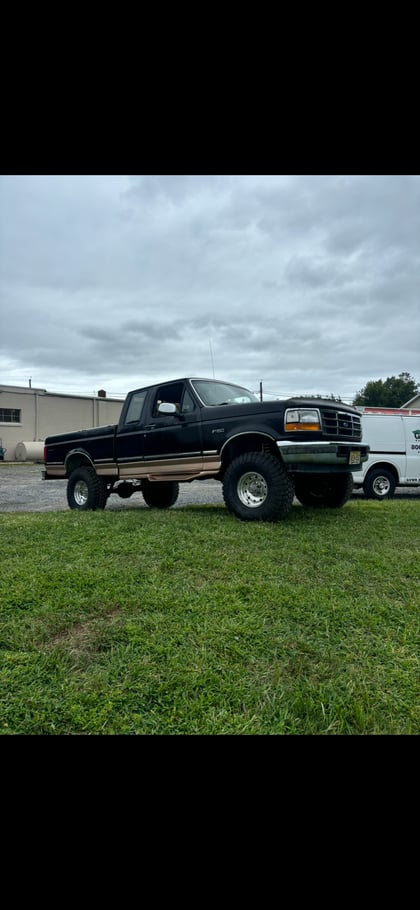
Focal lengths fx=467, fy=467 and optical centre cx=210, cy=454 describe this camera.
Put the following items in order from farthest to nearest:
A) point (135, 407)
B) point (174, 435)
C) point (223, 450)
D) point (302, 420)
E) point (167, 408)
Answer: point (135, 407)
point (174, 435)
point (167, 408)
point (223, 450)
point (302, 420)

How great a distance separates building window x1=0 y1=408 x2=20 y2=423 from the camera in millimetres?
29812

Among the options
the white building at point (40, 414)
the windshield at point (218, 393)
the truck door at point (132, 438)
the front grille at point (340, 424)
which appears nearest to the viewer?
the front grille at point (340, 424)

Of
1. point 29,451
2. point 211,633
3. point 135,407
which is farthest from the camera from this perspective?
point 29,451

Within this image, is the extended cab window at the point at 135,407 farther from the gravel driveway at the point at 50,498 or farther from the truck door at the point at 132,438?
the gravel driveway at the point at 50,498

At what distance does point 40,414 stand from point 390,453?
25.6 meters

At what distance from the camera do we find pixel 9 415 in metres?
30.0

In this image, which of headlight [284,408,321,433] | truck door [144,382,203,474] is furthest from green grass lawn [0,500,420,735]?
truck door [144,382,203,474]

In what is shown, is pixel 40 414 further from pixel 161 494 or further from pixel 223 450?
pixel 223 450

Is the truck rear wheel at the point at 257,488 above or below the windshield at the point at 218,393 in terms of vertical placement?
below

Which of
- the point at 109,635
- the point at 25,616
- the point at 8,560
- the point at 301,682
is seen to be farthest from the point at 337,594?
the point at 8,560

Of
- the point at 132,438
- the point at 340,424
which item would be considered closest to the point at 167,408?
the point at 132,438

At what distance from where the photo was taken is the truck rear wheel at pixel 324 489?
21.6 ft

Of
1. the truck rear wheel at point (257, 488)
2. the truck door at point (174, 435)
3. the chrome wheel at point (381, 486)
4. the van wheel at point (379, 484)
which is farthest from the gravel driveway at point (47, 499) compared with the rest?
the chrome wheel at point (381, 486)
